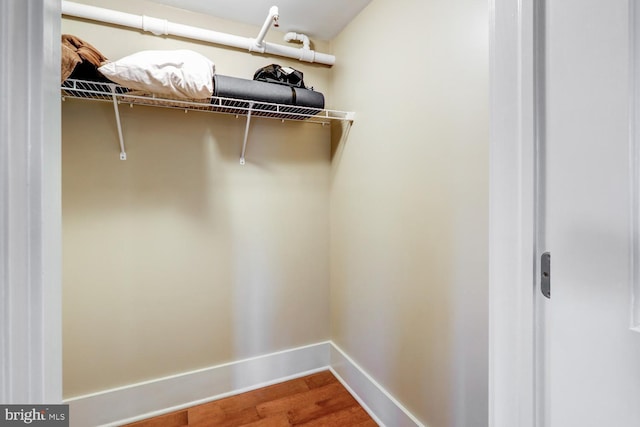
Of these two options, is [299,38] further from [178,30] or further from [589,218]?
[589,218]

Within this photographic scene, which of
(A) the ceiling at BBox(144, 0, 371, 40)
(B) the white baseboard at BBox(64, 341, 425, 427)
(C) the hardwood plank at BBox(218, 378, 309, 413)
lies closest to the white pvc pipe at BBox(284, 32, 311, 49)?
(A) the ceiling at BBox(144, 0, 371, 40)

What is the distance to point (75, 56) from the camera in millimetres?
1156

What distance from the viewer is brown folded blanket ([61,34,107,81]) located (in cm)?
113

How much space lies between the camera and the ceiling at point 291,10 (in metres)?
1.60

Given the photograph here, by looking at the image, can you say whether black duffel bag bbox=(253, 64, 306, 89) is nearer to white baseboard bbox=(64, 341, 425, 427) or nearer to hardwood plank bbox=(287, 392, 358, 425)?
white baseboard bbox=(64, 341, 425, 427)

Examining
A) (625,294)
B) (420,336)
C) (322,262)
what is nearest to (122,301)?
(322,262)

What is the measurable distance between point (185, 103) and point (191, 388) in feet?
5.31

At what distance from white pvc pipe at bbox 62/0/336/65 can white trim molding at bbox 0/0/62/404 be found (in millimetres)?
1405

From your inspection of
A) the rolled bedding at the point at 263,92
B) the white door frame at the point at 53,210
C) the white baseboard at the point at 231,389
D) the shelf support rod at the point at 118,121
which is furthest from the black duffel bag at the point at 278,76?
the white baseboard at the point at 231,389

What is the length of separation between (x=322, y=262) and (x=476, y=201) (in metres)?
1.23

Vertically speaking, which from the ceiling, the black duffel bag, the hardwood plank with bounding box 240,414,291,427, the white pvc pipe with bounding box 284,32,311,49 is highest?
the ceiling

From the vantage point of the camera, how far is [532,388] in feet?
1.77

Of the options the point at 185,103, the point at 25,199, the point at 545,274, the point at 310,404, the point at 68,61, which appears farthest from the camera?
the point at 310,404

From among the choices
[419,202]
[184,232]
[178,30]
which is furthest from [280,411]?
[178,30]
